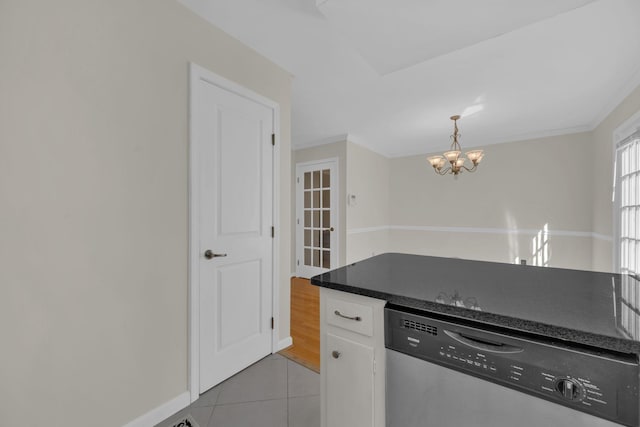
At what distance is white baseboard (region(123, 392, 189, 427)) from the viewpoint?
4.53 ft

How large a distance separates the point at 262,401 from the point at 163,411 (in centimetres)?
56

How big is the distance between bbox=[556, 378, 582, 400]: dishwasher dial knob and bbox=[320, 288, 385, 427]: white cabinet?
19.1 inches

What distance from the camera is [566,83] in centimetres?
255

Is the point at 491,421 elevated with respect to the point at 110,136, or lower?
lower

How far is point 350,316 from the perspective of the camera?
39.8 inches

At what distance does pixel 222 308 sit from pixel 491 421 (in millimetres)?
1576

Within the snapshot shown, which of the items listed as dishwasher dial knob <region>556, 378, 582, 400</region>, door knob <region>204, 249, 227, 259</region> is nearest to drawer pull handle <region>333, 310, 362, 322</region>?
dishwasher dial knob <region>556, 378, 582, 400</region>

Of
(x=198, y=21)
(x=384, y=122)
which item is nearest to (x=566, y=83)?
(x=384, y=122)

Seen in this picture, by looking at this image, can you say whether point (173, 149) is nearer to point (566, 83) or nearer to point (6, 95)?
point (6, 95)

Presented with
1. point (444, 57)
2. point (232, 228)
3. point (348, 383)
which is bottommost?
point (348, 383)

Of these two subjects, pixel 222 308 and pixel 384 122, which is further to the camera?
pixel 384 122

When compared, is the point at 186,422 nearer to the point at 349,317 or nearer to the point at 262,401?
the point at 262,401

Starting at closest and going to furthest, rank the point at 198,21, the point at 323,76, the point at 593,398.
A: the point at 593,398
the point at 198,21
the point at 323,76

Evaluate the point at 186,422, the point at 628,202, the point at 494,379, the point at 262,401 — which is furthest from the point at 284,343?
the point at 628,202
